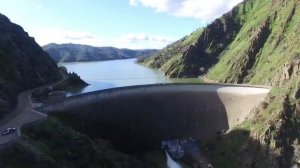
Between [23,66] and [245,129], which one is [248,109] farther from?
[23,66]

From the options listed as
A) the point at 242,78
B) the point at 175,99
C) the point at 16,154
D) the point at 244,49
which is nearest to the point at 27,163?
the point at 16,154

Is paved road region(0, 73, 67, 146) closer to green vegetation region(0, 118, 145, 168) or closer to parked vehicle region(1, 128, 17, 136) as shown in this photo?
parked vehicle region(1, 128, 17, 136)

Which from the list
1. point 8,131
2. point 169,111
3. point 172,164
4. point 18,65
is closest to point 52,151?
point 8,131

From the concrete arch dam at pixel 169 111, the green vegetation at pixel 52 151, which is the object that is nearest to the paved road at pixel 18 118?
the green vegetation at pixel 52 151

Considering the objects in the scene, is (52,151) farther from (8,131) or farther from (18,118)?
(18,118)

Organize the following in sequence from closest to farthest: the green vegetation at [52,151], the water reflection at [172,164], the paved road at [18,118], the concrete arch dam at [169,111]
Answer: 1. the green vegetation at [52,151]
2. the paved road at [18,118]
3. the water reflection at [172,164]
4. the concrete arch dam at [169,111]

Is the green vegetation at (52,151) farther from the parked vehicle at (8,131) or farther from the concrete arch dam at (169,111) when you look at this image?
the concrete arch dam at (169,111)
